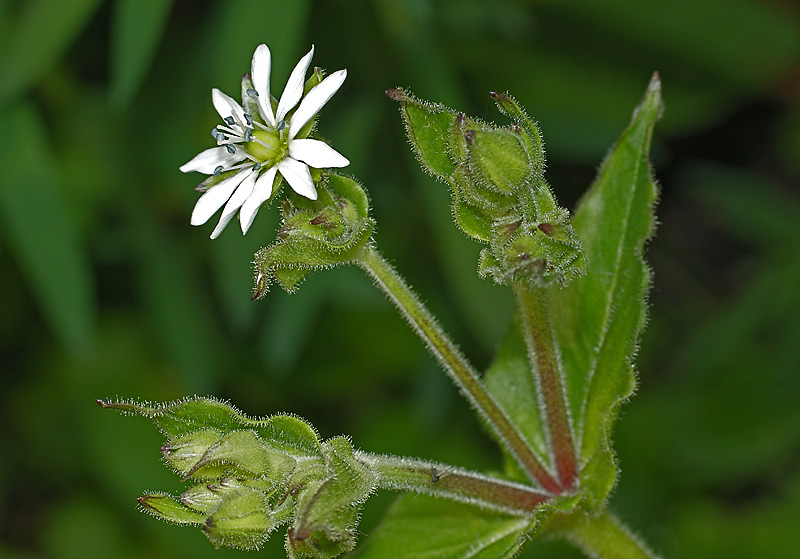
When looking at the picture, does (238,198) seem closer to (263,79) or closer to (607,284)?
(263,79)

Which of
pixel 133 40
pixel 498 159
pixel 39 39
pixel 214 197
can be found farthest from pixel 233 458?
pixel 39 39

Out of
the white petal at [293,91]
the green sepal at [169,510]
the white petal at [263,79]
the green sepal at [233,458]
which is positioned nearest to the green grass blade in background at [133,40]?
the white petal at [263,79]

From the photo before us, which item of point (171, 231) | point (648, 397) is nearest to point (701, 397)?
point (648, 397)

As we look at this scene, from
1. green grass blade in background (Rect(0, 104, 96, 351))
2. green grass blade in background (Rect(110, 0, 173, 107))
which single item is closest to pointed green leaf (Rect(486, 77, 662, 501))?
green grass blade in background (Rect(110, 0, 173, 107))

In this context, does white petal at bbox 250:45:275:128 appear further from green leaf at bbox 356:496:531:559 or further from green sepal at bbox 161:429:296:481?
green leaf at bbox 356:496:531:559

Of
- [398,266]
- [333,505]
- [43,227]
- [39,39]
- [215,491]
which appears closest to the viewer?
[333,505]

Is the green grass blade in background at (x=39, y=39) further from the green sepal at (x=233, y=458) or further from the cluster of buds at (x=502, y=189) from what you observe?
the green sepal at (x=233, y=458)
